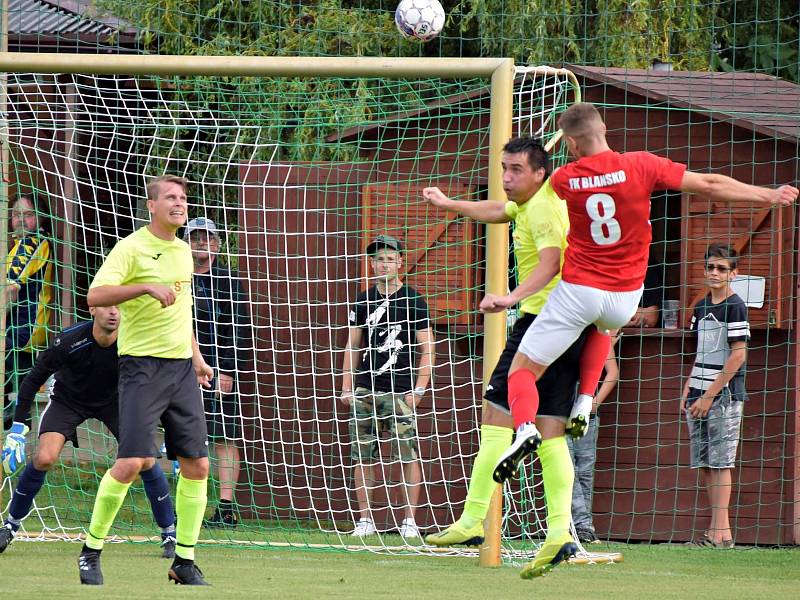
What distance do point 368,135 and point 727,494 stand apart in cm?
395

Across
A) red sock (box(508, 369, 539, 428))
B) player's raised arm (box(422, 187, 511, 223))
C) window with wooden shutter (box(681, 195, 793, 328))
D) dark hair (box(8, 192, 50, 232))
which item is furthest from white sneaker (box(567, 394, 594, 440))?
dark hair (box(8, 192, 50, 232))

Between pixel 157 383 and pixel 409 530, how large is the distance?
10.6 ft

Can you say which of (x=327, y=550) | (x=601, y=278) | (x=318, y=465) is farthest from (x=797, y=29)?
(x=601, y=278)

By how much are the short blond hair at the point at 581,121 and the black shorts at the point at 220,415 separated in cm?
472

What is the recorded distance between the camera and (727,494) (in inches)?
392

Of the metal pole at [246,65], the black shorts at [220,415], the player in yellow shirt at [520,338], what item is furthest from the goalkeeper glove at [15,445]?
the player in yellow shirt at [520,338]

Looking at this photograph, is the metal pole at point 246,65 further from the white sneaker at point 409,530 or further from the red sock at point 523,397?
the white sneaker at point 409,530

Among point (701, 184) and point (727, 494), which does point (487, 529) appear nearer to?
point (727, 494)

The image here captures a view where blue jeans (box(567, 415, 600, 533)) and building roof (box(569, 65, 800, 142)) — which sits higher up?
building roof (box(569, 65, 800, 142))

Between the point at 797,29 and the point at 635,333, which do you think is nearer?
the point at 635,333

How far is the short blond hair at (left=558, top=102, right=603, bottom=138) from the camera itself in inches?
251

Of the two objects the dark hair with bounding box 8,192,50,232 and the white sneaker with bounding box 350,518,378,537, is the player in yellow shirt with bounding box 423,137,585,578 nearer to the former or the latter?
the white sneaker with bounding box 350,518,378,537

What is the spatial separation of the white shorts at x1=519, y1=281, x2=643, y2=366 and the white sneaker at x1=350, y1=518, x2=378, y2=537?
3.71 meters

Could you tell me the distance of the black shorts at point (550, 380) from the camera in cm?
675
